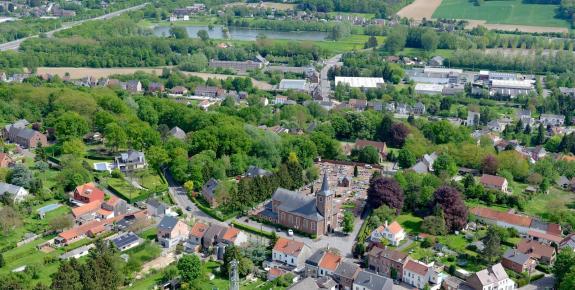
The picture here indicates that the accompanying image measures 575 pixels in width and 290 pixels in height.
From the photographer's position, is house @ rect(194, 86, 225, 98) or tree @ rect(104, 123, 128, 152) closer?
tree @ rect(104, 123, 128, 152)

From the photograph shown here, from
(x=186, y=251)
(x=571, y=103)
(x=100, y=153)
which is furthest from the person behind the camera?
(x=571, y=103)

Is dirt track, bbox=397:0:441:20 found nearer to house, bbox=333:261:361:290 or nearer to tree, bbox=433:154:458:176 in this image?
tree, bbox=433:154:458:176

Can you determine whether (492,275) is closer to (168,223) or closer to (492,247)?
(492,247)

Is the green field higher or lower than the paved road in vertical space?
higher

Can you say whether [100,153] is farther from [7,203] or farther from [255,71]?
[255,71]

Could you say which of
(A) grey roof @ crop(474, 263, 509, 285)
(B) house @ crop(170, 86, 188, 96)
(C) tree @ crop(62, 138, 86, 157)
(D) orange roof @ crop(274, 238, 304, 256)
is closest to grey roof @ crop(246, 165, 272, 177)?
(D) orange roof @ crop(274, 238, 304, 256)

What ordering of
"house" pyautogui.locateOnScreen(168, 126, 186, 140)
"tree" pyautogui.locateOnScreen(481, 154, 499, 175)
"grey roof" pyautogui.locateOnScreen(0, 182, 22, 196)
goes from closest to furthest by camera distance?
"grey roof" pyautogui.locateOnScreen(0, 182, 22, 196) < "tree" pyautogui.locateOnScreen(481, 154, 499, 175) < "house" pyautogui.locateOnScreen(168, 126, 186, 140)

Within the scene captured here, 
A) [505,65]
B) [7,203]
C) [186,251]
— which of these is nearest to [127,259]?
[186,251]
